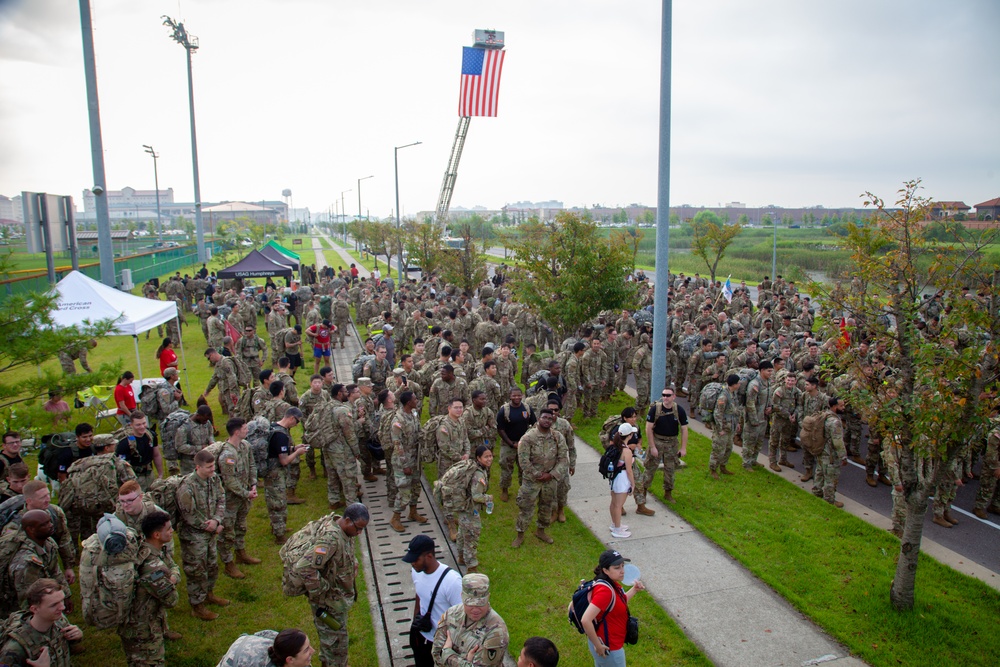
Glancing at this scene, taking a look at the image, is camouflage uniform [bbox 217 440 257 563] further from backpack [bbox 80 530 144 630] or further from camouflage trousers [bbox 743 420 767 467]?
camouflage trousers [bbox 743 420 767 467]

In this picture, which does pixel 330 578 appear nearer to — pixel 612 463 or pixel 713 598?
pixel 612 463

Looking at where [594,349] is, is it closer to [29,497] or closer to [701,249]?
[29,497]

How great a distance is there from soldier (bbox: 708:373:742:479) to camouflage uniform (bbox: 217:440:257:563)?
7.15 m

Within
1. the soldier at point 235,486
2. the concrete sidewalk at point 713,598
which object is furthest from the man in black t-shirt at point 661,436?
the soldier at point 235,486

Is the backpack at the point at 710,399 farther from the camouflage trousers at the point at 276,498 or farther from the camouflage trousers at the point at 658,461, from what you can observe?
the camouflage trousers at the point at 276,498

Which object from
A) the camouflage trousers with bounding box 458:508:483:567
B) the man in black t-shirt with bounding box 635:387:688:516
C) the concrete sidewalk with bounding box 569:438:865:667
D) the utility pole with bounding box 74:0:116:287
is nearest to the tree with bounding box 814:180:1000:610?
the concrete sidewalk with bounding box 569:438:865:667

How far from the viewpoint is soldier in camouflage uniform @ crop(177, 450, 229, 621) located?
6.70 m

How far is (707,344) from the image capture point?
45.3ft

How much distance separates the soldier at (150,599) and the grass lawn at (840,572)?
21.6 ft

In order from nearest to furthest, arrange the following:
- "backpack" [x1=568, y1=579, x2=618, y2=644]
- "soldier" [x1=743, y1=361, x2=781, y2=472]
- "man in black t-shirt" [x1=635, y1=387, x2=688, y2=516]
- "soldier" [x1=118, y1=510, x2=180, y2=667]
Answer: "backpack" [x1=568, y1=579, x2=618, y2=644]
"soldier" [x1=118, y1=510, x2=180, y2=667]
"man in black t-shirt" [x1=635, y1=387, x2=688, y2=516]
"soldier" [x1=743, y1=361, x2=781, y2=472]

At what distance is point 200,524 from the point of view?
22.1ft

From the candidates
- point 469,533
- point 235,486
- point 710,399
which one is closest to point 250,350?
point 235,486

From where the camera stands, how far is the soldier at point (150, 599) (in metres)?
5.55

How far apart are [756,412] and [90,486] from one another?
31.9 ft
